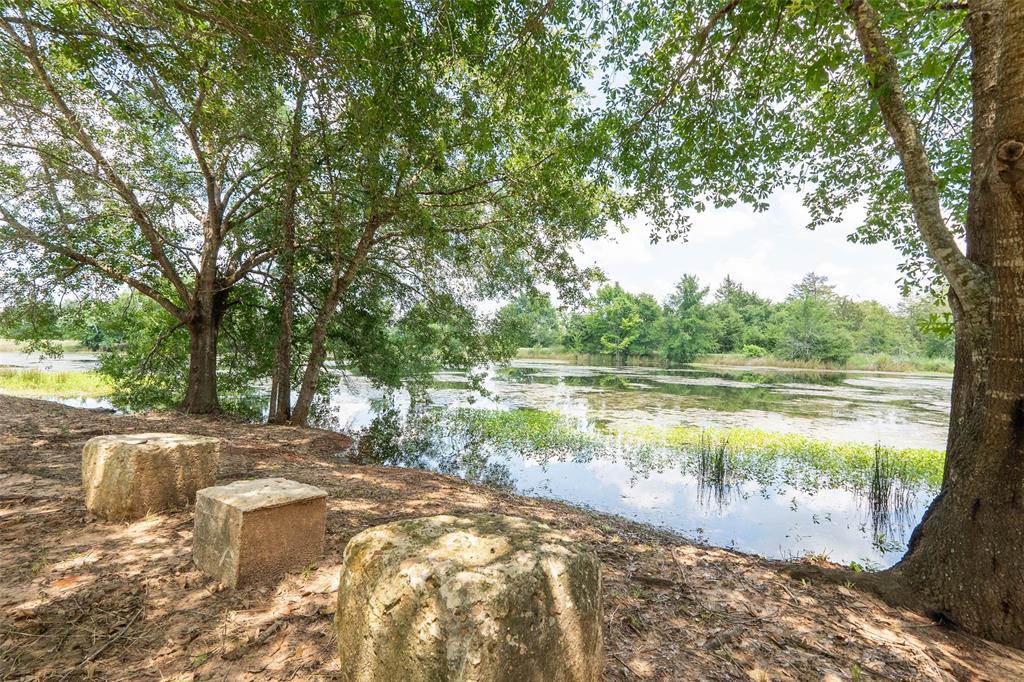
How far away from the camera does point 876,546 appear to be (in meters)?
5.75

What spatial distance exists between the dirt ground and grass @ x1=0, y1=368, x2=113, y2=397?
1429cm

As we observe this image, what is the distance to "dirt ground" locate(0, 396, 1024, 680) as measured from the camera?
1.99 meters

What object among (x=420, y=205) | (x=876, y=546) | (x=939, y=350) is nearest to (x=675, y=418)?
(x=876, y=546)

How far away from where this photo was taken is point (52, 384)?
15594 mm

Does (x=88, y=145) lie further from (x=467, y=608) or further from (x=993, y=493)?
(x=993, y=493)

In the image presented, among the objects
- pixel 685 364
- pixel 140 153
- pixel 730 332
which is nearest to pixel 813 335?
pixel 730 332

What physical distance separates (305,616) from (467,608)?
1422 millimetres

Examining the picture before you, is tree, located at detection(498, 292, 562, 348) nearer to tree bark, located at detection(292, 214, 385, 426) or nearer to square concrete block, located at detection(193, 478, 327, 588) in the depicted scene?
tree bark, located at detection(292, 214, 385, 426)

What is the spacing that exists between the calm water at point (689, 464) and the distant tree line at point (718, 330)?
2440 cm

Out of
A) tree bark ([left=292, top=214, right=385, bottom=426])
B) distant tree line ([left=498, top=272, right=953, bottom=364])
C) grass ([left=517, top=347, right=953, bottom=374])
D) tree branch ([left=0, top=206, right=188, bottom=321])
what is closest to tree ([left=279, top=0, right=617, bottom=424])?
tree bark ([left=292, top=214, right=385, bottom=426])

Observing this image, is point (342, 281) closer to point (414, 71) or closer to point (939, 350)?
point (414, 71)

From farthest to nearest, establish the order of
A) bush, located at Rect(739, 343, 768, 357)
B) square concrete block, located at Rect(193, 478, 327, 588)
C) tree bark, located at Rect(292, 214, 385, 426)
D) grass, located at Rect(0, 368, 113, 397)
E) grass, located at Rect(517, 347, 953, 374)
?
bush, located at Rect(739, 343, 768, 357) → grass, located at Rect(517, 347, 953, 374) → grass, located at Rect(0, 368, 113, 397) → tree bark, located at Rect(292, 214, 385, 426) → square concrete block, located at Rect(193, 478, 327, 588)

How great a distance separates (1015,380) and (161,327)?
1510cm

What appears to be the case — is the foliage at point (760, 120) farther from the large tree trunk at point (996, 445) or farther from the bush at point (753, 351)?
the bush at point (753, 351)
